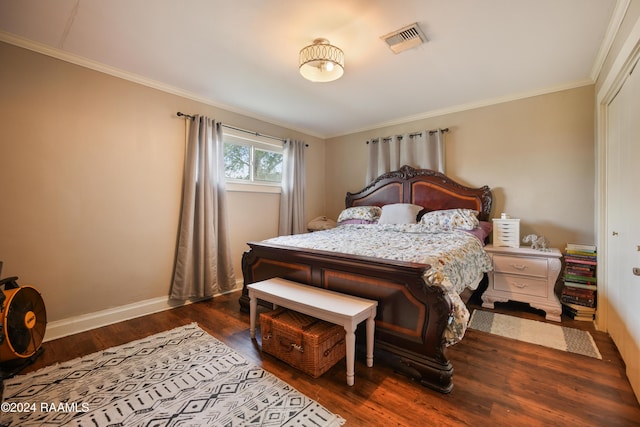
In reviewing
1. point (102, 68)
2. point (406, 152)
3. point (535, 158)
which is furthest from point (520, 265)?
point (102, 68)

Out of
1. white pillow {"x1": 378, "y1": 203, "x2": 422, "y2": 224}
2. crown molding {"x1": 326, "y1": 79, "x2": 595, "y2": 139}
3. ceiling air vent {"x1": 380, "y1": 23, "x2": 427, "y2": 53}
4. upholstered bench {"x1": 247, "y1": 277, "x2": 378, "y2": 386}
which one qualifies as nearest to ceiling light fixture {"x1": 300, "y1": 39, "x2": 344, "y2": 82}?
ceiling air vent {"x1": 380, "y1": 23, "x2": 427, "y2": 53}

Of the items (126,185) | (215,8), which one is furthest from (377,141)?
(126,185)

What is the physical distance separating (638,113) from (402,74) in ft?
5.65

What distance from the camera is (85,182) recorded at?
2480 millimetres

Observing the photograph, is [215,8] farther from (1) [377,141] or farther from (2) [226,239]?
(1) [377,141]

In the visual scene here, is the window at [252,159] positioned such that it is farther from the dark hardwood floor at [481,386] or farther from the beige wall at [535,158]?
the beige wall at [535,158]

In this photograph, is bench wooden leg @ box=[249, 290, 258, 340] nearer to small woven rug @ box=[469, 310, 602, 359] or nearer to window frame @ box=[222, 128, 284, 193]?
window frame @ box=[222, 128, 284, 193]

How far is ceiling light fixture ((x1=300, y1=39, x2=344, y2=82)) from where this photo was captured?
204 centimetres

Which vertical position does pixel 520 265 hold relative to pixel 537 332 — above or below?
above

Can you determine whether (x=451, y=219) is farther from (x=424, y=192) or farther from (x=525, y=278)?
(x=525, y=278)

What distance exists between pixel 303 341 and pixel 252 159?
2.80 m

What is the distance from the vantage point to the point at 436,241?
2607mm

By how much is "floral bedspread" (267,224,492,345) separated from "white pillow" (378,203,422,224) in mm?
214

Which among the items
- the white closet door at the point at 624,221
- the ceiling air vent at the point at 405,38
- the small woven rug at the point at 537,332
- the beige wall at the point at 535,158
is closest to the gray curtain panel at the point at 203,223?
the ceiling air vent at the point at 405,38
